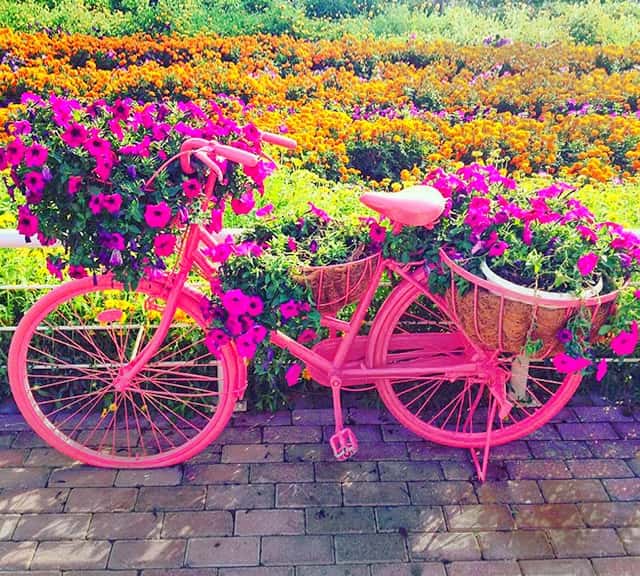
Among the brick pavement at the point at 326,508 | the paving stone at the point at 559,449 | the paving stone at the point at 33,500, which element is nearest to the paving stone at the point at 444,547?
the brick pavement at the point at 326,508

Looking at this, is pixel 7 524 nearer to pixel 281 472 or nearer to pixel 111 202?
pixel 281 472

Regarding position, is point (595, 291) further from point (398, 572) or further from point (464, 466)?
point (398, 572)

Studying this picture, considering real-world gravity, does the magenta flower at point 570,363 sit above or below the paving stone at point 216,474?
above

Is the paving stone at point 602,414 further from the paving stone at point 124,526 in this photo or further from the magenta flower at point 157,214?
the magenta flower at point 157,214

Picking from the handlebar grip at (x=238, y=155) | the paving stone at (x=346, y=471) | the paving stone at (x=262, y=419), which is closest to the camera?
the handlebar grip at (x=238, y=155)

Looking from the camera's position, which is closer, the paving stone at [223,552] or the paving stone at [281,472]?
the paving stone at [223,552]

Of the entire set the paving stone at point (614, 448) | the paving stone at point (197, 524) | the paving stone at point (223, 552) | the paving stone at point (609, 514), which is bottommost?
the paving stone at point (614, 448)

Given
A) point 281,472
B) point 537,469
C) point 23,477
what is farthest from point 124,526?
point 537,469

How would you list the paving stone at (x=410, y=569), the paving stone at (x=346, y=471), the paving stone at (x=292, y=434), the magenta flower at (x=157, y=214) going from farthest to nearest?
the paving stone at (x=292, y=434)
the paving stone at (x=346, y=471)
the paving stone at (x=410, y=569)
the magenta flower at (x=157, y=214)

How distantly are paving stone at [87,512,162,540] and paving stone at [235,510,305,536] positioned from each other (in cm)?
33

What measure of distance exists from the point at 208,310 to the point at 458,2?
9.77 meters

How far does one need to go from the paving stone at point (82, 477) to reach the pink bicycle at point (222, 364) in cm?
5

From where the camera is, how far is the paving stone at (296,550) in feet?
9.24

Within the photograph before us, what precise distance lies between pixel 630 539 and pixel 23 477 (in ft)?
8.34
